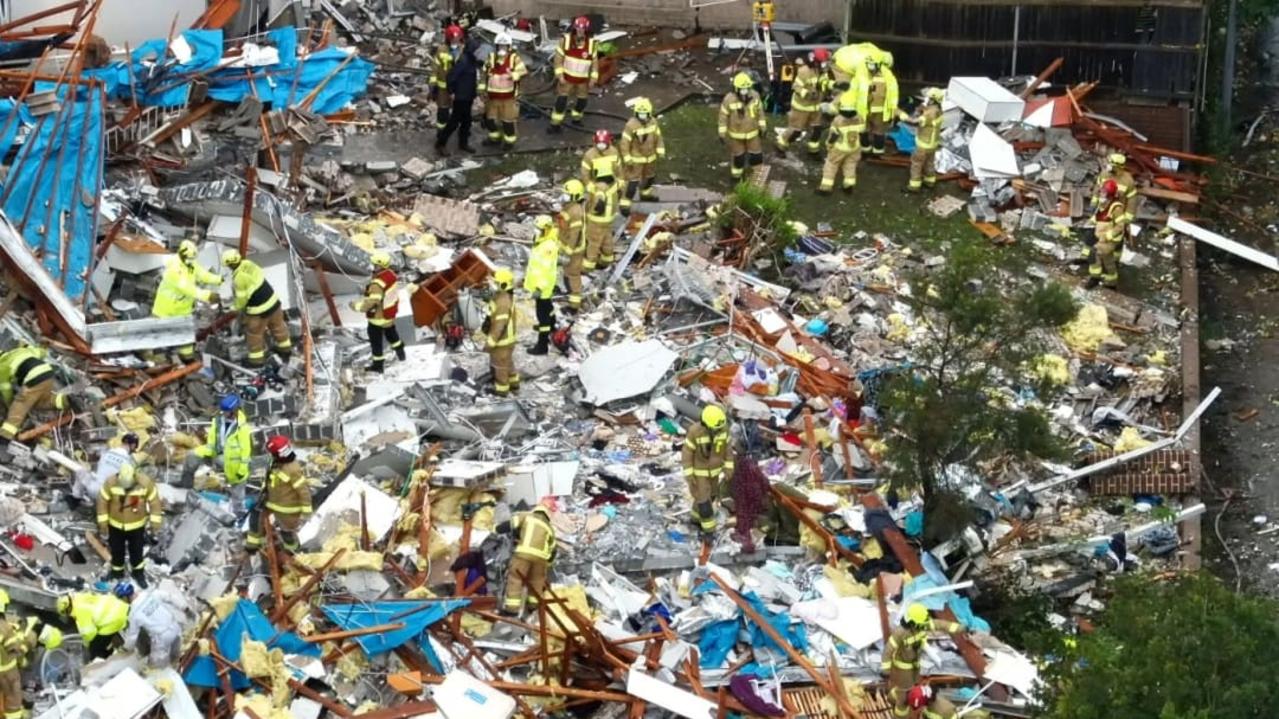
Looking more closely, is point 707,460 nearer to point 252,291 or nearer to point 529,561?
point 529,561

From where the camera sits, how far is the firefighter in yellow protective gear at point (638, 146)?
23.4 metres

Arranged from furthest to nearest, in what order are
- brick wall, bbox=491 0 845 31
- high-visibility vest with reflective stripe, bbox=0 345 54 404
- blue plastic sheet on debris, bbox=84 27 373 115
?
1. brick wall, bbox=491 0 845 31
2. blue plastic sheet on debris, bbox=84 27 373 115
3. high-visibility vest with reflective stripe, bbox=0 345 54 404

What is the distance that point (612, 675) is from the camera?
16.8m

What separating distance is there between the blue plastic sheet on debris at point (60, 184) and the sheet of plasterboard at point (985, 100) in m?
9.91

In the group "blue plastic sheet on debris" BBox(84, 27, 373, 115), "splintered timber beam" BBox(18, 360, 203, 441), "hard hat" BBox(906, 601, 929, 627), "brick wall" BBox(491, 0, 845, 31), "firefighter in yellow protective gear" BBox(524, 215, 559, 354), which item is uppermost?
"blue plastic sheet on debris" BBox(84, 27, 373, 115)

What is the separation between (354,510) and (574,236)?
448 centimetres

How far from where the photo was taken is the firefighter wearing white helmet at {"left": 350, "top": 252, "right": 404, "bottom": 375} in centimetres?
2027

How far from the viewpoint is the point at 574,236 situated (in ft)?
70.8

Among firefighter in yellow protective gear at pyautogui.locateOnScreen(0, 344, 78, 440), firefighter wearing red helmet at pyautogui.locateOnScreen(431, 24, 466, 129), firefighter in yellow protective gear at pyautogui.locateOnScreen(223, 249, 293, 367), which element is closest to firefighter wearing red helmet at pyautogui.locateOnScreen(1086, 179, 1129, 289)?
firefighter wearing red helmet at pyautogui.locateOnScreen(431, 24, 466, 129)

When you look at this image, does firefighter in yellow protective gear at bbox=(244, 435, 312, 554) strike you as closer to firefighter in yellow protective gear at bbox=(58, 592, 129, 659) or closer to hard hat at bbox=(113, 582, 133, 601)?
hard hat at bbox=(113, 582, 133, 601)

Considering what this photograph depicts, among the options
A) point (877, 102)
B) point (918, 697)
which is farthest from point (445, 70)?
point (918, 697)

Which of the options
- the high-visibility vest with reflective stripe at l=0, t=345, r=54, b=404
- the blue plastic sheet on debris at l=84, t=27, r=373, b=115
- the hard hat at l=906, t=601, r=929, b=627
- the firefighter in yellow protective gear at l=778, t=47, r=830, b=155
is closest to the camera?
the hard hat at l=906, t=601, r=929, b=627

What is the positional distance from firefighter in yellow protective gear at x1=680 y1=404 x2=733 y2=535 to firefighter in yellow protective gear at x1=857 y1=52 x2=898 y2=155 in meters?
6.84

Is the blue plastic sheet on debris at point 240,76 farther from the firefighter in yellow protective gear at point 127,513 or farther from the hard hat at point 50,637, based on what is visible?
the hard hat at point 50,637
